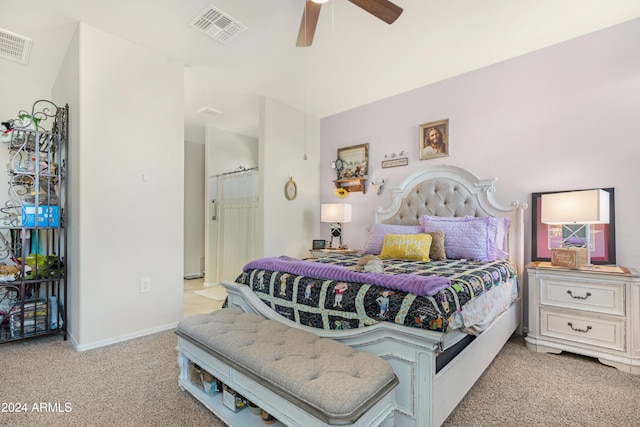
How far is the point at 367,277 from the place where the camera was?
5.53 ft

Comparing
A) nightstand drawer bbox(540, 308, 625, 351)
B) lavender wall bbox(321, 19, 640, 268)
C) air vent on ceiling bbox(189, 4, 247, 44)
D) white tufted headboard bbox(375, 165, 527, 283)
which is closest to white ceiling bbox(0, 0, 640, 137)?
air vent on ceiling bbox(189, 4, 247, 44)

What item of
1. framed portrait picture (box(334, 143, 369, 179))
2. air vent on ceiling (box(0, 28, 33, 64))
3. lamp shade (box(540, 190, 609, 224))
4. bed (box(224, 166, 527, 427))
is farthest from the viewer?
framed portrait picture (box(334, 143, 369, 179))

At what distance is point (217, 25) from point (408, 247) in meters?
2.47

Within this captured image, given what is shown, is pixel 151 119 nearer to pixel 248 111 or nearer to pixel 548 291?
pixel 248 111

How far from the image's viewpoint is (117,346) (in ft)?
8.28

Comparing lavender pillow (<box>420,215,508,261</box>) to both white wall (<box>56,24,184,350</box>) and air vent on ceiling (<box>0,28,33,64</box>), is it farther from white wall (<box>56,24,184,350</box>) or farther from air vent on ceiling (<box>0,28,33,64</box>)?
air vent on ceiling (<box>0,28,33,64</box>)

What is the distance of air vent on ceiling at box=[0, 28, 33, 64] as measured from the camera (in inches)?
104

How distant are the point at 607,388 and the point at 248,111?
182 inches

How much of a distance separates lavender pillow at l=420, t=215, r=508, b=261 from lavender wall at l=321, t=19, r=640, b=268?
1.15 feet

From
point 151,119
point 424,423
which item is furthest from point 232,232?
point 424,423

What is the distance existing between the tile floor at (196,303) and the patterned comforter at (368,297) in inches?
→ 63.8

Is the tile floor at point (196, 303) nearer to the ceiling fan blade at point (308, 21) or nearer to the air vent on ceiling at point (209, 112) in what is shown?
the air vent on ceiling at point (209, 112)

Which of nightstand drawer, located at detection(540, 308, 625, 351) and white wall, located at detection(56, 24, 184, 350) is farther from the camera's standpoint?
white wall, located at detection(56, 24, 184, 350)

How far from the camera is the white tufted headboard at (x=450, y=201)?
115 inches
